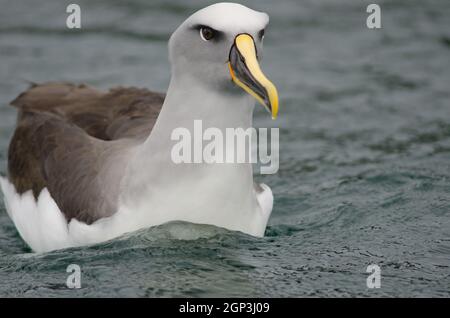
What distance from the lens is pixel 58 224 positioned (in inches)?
348

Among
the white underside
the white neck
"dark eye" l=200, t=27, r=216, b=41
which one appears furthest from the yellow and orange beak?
the white underside

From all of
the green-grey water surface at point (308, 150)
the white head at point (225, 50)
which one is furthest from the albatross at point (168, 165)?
the green-grey water surface at point (308, 150)

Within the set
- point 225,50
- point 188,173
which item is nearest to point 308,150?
point 188,173

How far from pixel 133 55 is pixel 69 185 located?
6.03 metres

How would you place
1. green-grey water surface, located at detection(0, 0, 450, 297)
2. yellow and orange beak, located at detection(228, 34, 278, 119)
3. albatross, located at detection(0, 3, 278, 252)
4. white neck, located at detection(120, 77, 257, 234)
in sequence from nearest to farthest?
yellow and orange beak, located at detection(228, 34, 278, 119)
albatross, located at detection(0, 3, 278, 252)
white neck, located at detection(120, 77, 257, 234)
green-grey water surface, located at detection(0, 0, 450, 297)

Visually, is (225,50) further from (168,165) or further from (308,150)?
(308,150)

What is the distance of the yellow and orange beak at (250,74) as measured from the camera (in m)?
7.62

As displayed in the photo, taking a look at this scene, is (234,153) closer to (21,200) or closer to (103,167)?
(103,167)

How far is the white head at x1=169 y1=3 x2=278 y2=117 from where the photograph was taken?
25.3 feet

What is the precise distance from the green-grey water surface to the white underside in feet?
0.37

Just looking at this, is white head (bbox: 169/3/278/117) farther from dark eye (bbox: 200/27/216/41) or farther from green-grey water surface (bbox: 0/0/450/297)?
green-grey water surface (bbox: 0/0/450/297)

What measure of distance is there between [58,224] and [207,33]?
2.11 metres

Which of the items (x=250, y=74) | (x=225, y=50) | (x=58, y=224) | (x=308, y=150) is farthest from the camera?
(x=308, y=150)

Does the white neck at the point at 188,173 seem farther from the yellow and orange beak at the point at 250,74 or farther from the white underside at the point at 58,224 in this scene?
the yellow and orange beak at the point at 250,74
